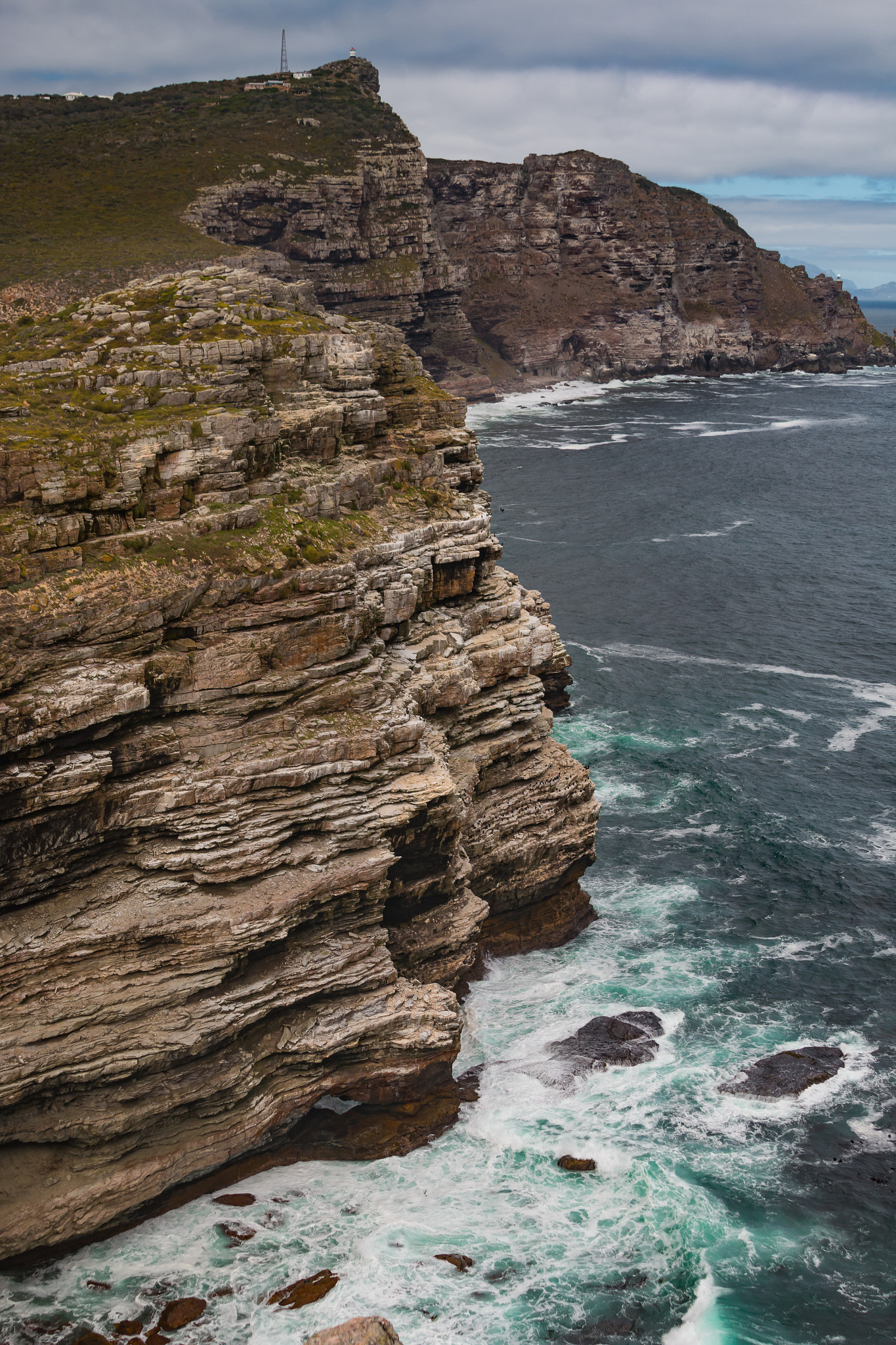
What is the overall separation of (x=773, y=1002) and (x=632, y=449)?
122 metres

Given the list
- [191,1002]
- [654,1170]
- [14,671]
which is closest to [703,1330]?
[654,1170]

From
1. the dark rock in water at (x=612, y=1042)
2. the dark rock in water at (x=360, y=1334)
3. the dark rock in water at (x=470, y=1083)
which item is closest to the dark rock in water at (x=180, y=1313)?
the dark rock in water at (x=360, y=1334)

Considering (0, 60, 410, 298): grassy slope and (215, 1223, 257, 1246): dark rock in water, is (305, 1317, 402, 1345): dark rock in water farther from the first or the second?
(0, 60, 410, 298): grassy slope

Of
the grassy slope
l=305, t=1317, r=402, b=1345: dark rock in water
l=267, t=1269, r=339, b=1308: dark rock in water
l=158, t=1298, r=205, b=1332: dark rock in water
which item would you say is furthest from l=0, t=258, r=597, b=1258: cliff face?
the grassy slope

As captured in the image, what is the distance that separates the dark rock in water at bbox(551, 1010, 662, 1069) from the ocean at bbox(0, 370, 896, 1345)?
518mm

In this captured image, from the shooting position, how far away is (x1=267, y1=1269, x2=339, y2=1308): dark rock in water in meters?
27.7

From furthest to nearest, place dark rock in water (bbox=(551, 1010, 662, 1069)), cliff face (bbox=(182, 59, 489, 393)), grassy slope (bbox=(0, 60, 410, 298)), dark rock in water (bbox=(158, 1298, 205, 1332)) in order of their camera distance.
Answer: cliff face (bbox=(182, 59, 489, 393)) → grassy slope (bbox=(0, 60, 410, 298)) → dark rock in water (bbox=(551, 1010, 662, 1069)) → dark rock in water (bbox=(158, 1298, 205, 1332))

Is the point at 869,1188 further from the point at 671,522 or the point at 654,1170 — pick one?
the point at 671,522

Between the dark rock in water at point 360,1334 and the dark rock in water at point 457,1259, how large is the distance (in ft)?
21.2

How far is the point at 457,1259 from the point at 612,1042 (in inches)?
454

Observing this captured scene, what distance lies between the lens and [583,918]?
4728 cm

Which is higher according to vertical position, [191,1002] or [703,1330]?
[191,1002]

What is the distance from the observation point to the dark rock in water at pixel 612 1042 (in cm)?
3847

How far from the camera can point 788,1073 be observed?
37.9 metres
